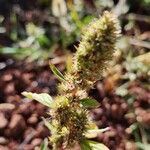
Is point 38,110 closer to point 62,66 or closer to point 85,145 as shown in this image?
point 62,66

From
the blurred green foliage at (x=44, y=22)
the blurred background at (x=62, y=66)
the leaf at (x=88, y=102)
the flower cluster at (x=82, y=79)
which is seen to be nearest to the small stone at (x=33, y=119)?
the blurred background at (x=62, y=66)

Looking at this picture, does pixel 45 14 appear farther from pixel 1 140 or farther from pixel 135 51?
pixel 1 140

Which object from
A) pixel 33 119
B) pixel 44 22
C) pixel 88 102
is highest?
pixel 88 102

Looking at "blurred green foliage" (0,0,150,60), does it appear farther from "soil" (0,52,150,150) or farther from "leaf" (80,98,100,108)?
"leaf" (80,98,100,108)

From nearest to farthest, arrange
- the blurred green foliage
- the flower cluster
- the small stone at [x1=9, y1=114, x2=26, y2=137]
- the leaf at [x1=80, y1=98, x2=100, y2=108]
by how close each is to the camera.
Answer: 1. the flower cluster
2. the leaf at [x1=80, y1=98, x2=100, y2=108]
3. the small stone at [x1=9, y1=114, x2=26, y2=137]
4. the blurred green foliage

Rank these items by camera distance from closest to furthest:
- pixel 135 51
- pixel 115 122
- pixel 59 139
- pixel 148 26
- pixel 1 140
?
pixel 59 139 → pixel 1 140 → pixel 115 122 → pixel 135 51 → pixel 148 26

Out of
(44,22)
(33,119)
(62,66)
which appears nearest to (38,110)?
(33,119)

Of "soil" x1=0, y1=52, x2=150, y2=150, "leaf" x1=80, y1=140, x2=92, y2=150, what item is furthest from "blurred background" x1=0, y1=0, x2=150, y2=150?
"leaf" x1=80, y1=140, x2=92, y2=150

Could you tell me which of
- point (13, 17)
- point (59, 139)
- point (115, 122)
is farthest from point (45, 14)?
point (59, 139)
